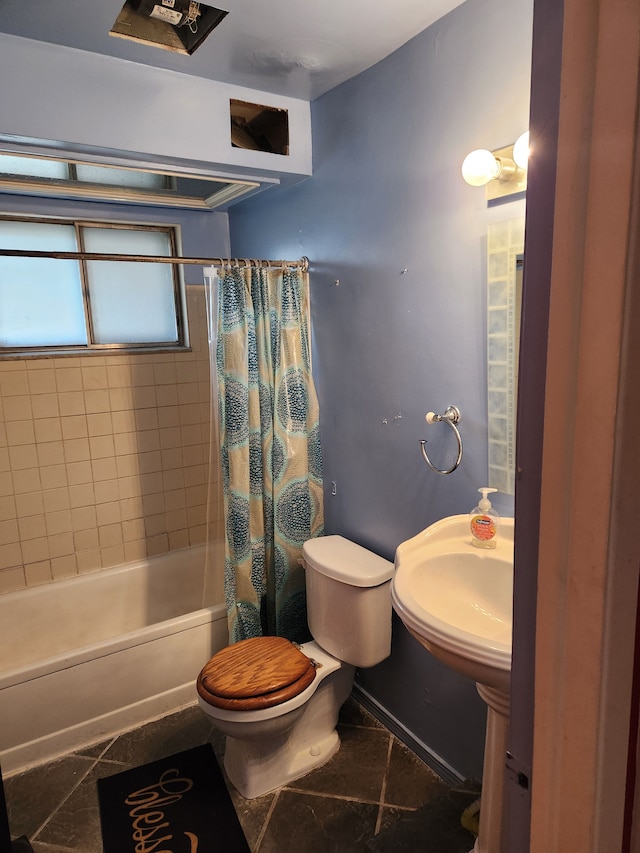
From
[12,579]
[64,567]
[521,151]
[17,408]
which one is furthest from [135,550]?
[521,151]

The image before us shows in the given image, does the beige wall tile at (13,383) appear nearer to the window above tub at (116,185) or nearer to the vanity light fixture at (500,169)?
the window above tub at (116,185)

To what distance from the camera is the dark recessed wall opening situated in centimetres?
222

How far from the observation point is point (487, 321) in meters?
1.64

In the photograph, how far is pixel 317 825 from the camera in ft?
6.09

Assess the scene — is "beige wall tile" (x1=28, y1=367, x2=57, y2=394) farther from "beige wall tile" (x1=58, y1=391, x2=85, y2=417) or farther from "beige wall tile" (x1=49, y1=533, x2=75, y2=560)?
"beige wall tile" (x1=49, y1=533, x2=75, y2=560)

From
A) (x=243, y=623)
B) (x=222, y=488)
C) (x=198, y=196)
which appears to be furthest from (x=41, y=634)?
(x=198, y=196)

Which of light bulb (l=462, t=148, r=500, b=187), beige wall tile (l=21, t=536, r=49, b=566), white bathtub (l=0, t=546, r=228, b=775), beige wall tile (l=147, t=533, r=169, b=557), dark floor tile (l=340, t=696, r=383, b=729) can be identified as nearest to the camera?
light bulb (l=462, t=148, r=500, b=187)

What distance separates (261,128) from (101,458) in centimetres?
177

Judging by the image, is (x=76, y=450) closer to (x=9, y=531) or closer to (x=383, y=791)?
(x=9, y=531)

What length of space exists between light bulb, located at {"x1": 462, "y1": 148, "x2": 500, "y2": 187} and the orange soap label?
0.92m

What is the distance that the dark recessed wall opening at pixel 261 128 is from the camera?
7.27ft

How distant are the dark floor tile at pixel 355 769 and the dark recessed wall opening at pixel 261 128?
2.40 m

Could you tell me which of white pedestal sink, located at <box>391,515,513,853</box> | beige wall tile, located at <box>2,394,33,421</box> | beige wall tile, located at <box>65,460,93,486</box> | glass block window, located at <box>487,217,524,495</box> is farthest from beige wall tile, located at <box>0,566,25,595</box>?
glass block window, located at <box>487,217,524,495</box>

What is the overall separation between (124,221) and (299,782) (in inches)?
106
